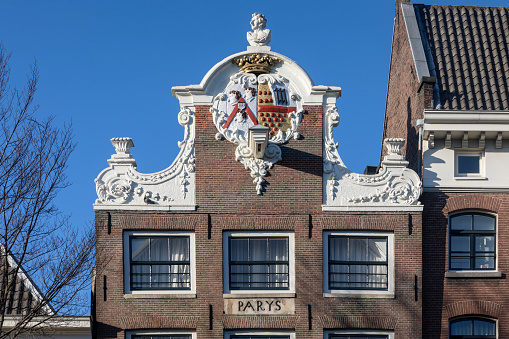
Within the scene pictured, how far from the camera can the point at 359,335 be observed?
2545 cm

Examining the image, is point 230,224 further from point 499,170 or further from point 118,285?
point 499,170

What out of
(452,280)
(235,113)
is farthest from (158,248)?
(452,280)

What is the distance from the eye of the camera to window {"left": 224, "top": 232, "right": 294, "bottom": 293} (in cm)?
2569

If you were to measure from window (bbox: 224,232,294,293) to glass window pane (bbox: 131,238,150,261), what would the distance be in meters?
2.05

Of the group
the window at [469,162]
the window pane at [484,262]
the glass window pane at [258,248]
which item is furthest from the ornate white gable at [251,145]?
the window pane at [484,262]

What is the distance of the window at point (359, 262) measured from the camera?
84.6 ft

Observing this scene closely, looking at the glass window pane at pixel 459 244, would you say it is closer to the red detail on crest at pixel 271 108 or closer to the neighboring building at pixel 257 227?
the neighboring building at pixel 257 227

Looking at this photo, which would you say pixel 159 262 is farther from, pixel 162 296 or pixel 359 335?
pixel 359 335

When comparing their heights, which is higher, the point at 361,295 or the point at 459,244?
the point at 459,244

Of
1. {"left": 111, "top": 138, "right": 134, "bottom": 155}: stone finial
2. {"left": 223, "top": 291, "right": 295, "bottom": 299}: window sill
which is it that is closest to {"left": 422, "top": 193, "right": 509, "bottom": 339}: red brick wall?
{"left": 223, "top": 291, "right": 295, "bottom": 299}: window sill

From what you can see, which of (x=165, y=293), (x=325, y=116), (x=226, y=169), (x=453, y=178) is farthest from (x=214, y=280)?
(x=453, y=178)

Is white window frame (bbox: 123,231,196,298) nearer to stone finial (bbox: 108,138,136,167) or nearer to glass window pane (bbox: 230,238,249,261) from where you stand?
glass window pane (bbox: 230,238,249,261)

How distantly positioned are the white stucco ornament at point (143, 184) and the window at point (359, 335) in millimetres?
4841

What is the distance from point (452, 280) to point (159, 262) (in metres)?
7.71
